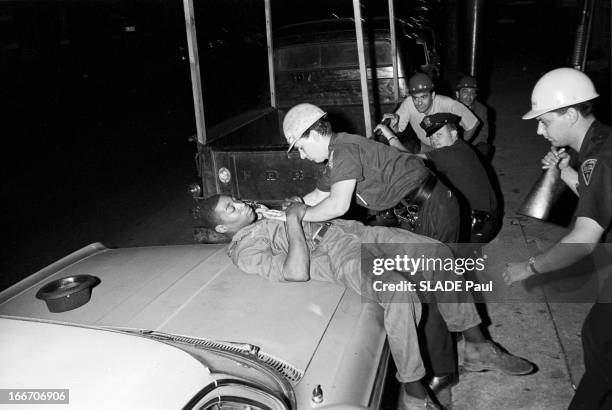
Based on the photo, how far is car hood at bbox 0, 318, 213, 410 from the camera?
1.60 metres

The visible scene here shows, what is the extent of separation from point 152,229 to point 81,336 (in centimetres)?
471

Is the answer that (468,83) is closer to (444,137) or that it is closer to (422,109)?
(422,109)

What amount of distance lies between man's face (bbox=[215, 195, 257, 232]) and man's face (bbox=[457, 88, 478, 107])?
3.82 metres

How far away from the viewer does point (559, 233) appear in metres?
5.41

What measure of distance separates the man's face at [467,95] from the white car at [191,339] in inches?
161

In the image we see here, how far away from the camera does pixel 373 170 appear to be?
3281 mm

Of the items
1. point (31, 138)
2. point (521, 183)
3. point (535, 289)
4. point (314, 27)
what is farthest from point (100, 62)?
point (535, 289)

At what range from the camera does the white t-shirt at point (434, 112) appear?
5.42 m

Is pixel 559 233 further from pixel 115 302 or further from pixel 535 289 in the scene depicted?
pixel 115 302

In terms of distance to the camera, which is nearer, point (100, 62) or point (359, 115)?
point (359, 115)

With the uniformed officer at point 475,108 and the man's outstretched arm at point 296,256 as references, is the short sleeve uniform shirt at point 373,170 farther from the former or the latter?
the uniformed officer at point 475,108

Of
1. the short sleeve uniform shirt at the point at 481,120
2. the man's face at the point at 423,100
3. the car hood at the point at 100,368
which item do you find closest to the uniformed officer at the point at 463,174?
the man's face at the point at 423,100

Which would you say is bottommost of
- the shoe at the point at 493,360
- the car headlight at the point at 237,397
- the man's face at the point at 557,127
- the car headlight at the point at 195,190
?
the shoe at the point at 493,360

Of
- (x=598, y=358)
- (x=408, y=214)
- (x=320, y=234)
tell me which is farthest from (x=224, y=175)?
(x=598, y=358)
